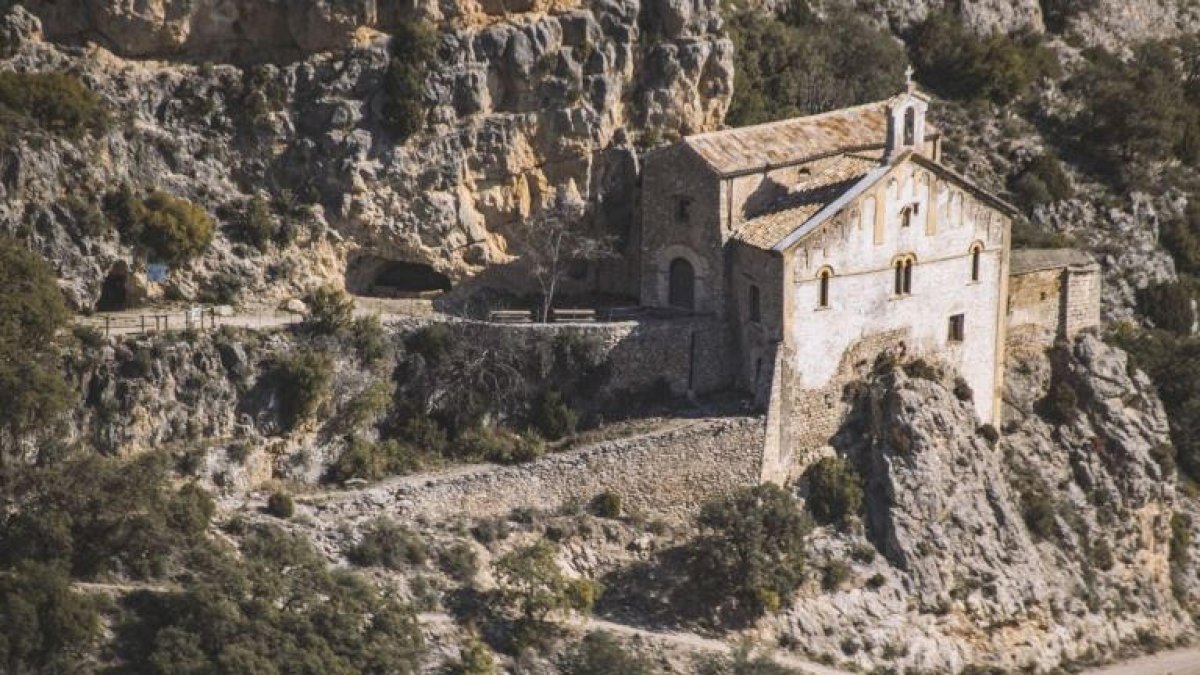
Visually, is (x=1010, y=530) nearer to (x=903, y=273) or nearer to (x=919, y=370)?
(x=919, y=370)

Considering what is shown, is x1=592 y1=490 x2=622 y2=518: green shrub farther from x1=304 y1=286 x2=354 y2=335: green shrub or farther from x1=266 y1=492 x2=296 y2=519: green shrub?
x1=266 y1=492 x2=296 y2=519: green shrub

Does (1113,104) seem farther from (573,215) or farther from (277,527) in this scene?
(277,527)

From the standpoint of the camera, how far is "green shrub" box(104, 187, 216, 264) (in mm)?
62688

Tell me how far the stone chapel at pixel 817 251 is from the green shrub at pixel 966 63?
17450mm

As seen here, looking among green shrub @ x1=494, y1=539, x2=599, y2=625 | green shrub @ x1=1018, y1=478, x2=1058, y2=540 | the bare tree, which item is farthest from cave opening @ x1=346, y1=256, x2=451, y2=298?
green shrub @ x1=1018, y1=478, x2=1058, y2=540

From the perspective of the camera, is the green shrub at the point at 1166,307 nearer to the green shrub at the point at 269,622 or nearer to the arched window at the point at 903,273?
the arched window at the point at 903,273

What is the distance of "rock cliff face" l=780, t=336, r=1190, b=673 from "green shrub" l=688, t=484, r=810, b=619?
1566 millimetres

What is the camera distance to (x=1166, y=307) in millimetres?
80812

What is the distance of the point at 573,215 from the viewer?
6812 cm

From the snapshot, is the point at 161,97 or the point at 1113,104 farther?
the point at 1113,104

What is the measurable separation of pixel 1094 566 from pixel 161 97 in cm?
3332

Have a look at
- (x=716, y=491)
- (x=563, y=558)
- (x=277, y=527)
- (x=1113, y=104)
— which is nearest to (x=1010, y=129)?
(x=1113, y=104)

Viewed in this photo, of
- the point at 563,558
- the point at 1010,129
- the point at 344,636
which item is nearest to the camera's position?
the point at 344,636

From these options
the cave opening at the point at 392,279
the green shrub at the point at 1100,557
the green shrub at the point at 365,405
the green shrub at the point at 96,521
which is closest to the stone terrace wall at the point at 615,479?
the green shrub at the point at 365,405
